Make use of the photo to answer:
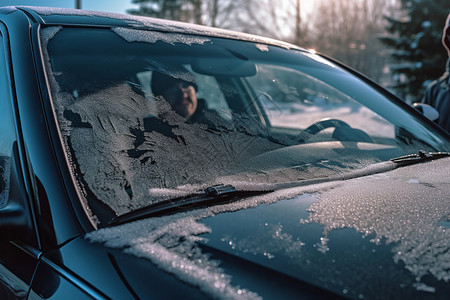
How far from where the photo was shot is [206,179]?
1.29 meters

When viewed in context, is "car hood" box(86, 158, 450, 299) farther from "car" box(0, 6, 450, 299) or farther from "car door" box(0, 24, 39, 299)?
"car door" box(0, 24, 39, 299)

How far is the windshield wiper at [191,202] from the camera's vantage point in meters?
1.11

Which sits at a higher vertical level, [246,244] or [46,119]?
[46,119]

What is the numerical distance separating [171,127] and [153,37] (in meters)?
0.47

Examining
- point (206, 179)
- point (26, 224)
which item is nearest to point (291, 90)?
point (206, 179)

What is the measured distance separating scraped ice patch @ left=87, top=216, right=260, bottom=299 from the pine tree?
1391cm

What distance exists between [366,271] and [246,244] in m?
0.25

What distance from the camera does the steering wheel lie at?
6.09ft

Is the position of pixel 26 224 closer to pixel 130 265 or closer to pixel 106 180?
pixel 106 180

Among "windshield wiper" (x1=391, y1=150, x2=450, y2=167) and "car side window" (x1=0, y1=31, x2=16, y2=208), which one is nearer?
"car side window" (x1=0, y1=31, x2=16, y2=208)

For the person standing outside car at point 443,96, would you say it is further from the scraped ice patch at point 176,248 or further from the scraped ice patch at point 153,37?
the scraped ice patch at point 176,248

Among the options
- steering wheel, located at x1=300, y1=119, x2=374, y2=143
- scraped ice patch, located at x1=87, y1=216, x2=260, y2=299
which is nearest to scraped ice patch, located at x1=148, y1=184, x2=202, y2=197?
scraped ice patch, located at x1=87, y1=216, x2=260, y2=299

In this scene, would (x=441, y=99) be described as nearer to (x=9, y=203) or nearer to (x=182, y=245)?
(x=182, y=245)

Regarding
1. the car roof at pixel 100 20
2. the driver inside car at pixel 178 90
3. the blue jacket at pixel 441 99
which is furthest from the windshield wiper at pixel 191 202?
the blue jacket at pixel 441 99
